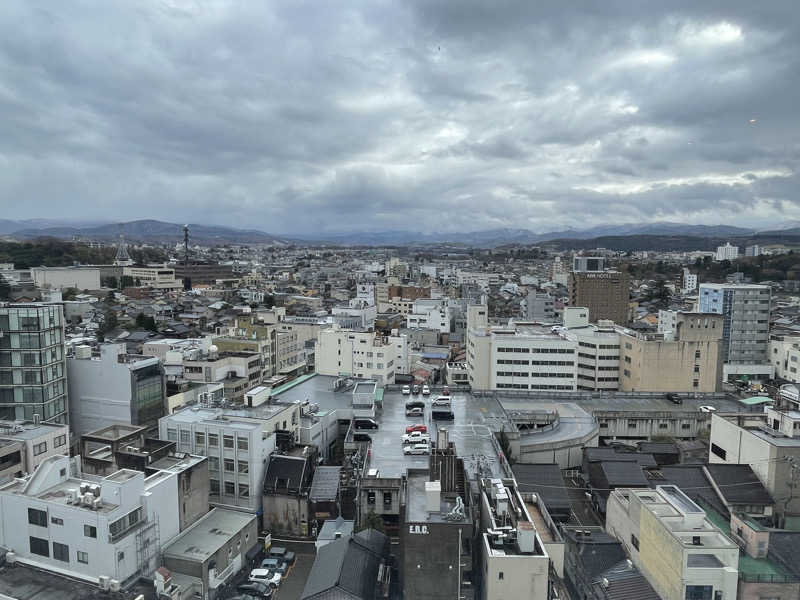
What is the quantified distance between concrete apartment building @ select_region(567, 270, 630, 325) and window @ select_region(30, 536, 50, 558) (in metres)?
56.3

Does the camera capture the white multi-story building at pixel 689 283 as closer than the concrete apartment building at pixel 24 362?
No

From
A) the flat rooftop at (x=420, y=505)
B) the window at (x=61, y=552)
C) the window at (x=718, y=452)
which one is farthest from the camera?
the window at (x=718, y=452)

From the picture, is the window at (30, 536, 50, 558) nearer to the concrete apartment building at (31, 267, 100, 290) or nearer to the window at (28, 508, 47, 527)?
the window at (28, 508, 47, 527)

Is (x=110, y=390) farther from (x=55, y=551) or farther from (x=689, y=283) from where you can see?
(x=689, y=283)

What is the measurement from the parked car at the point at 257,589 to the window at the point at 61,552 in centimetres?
386

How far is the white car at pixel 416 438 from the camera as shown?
1852cm

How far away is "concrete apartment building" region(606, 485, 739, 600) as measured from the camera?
38.1 feet

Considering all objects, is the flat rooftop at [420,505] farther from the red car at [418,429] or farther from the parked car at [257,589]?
the red car at [418,429]

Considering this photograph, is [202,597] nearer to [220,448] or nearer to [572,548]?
[220,448]

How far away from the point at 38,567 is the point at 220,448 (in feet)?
17.3

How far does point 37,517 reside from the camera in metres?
12.4

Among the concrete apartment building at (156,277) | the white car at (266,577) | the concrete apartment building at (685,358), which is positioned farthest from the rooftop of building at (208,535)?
the concrete apartment building at (156,277)

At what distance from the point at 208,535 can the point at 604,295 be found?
2177 inches

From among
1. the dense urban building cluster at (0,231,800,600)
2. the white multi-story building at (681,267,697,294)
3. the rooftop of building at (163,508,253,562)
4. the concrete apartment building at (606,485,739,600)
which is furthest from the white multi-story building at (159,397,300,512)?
the white multi-story building at (681,267,697,294)
